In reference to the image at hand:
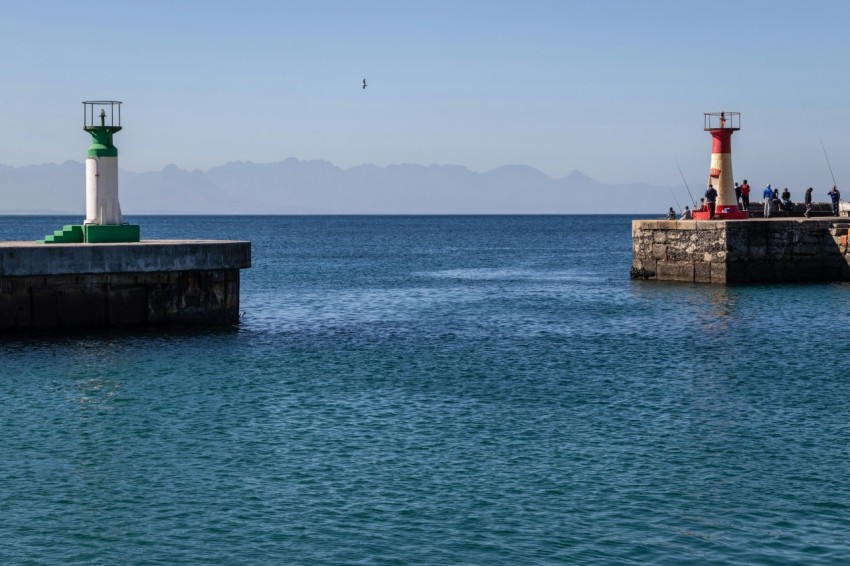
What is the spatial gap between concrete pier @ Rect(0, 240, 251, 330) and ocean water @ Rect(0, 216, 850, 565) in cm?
67

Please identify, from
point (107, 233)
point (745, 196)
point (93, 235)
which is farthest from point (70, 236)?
point (745, 196)

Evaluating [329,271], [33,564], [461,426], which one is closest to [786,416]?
[461,426]

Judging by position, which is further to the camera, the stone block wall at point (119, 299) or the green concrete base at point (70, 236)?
the green concrete base at point (70, 236)

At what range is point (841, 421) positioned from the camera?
16844 mm

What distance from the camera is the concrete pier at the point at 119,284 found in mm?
24344

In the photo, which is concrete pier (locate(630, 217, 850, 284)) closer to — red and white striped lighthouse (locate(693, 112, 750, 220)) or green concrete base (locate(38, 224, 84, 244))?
red and white striped lighthouse (locate(693, 112, 750, 220))

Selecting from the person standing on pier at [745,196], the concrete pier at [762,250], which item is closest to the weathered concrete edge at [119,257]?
the concrete pier at [762,250]

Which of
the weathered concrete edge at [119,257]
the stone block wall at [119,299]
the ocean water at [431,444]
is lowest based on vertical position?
the ocean water at [431,444]

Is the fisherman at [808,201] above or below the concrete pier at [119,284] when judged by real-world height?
above

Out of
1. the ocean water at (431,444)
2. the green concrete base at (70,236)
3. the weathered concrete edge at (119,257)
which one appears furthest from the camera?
the green concrete base at (70,236)

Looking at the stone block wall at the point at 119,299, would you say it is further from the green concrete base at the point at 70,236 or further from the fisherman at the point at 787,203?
the fisherman at the point at 787,203

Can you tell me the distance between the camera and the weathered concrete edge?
2389 cm

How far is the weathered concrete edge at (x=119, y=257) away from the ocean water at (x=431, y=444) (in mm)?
1798

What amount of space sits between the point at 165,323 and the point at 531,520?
1674 cm
